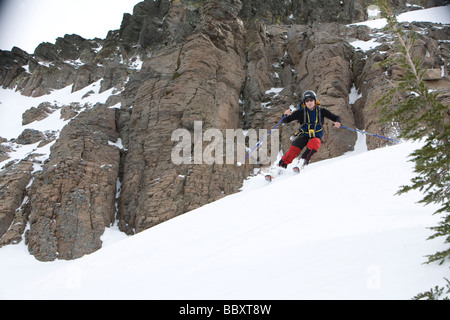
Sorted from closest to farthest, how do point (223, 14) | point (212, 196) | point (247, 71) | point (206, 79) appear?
point (212, 196)
point (206, 79)
point (247, 71)
point (223, 14)

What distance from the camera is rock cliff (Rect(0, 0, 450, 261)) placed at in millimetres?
21078

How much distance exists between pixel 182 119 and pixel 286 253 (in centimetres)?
2231

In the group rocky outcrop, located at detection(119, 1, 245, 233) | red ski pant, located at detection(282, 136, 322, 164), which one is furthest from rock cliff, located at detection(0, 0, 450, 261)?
red ski pant, located at detection(282, 136, 322, 164)

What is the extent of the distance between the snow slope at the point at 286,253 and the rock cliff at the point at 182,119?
44.0 ft

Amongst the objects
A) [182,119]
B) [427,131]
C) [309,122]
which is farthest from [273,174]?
[182,119]

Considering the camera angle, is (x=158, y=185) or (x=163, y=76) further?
(x=163, y=76)

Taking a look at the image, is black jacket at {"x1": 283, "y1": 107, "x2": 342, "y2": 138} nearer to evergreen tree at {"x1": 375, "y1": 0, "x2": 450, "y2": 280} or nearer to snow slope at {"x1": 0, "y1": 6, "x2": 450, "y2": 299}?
snow slope at {"x1": 0, "y1": 6, "x2": 450, "y2": 299}

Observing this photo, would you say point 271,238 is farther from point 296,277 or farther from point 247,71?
A: point 247,71

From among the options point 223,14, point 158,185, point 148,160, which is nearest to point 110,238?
point 158,185

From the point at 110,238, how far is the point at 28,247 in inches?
200

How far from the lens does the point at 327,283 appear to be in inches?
117

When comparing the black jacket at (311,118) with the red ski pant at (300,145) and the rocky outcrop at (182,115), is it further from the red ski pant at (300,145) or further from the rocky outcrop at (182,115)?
the rocky outcrop at (182,115)

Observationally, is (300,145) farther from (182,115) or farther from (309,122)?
(182,115)

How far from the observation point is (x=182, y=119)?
25.2 metres
